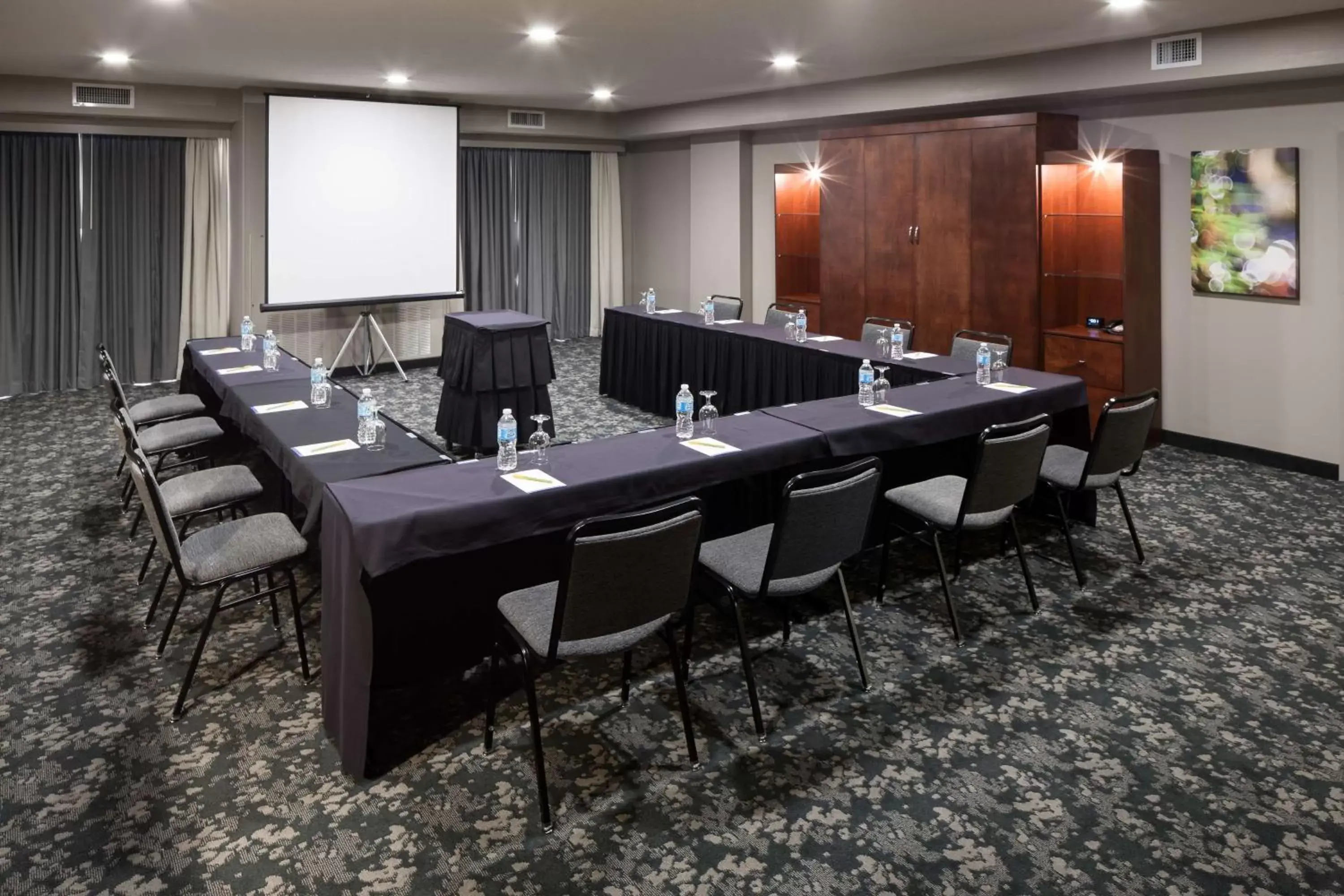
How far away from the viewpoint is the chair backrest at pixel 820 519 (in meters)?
2.86

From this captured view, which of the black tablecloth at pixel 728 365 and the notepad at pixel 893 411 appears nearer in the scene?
the notepad at pixel 893 411

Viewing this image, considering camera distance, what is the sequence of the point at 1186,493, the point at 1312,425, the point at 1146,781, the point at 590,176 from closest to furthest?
the point at 1146,781, the point at 1186,493, the point at 1312,425, the point at 590,176

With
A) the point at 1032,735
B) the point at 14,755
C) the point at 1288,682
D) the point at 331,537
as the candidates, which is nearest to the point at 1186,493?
the point at 1288,682

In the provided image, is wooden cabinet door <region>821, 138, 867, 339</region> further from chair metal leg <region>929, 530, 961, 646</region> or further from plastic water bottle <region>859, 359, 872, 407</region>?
chair metal leg <region>929, 530, 961, 646</region>

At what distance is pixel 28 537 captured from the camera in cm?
480

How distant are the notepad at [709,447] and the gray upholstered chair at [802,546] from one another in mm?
408

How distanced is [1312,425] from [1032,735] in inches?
164

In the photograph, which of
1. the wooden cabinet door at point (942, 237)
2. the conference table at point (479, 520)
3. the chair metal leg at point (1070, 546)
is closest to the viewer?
the conference table at point (479, 520)

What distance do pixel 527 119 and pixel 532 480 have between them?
7.92 metres

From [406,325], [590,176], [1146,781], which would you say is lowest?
[1146,781]

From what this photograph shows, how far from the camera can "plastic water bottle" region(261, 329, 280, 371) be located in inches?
213

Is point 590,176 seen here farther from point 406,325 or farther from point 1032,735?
point 1032,735

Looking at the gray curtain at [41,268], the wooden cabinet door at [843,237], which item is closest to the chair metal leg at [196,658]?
the wooden cabinet door at [843,237]

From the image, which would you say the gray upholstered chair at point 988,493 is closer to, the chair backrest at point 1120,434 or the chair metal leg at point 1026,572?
the chair metal leg at point 1026,572
